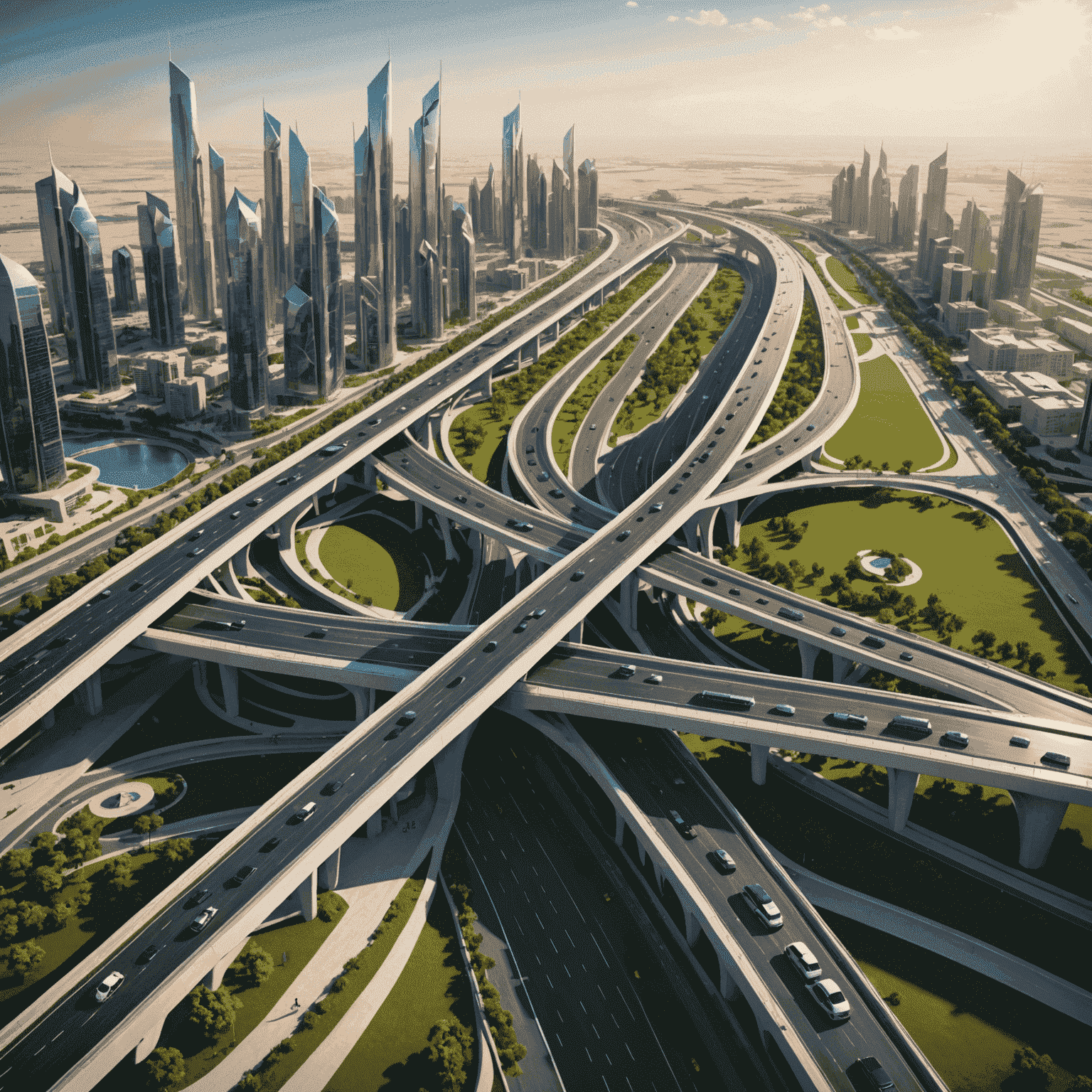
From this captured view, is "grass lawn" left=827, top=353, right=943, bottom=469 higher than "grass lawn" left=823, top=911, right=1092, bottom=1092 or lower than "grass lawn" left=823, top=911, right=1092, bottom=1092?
higher

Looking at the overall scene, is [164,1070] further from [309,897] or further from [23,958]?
[309,897]

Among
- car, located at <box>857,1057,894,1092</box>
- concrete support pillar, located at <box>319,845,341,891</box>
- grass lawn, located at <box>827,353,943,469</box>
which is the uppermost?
grass lawn, located at <box>827,353,943,469</box>

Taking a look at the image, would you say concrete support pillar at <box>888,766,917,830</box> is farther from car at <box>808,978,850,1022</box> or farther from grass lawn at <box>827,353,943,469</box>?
grass lawn at <box>827,353,943,469</box>

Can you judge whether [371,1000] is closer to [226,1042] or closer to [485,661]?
[226,1042]

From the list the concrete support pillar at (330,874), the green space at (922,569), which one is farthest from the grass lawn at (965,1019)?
the green space at (922,569)

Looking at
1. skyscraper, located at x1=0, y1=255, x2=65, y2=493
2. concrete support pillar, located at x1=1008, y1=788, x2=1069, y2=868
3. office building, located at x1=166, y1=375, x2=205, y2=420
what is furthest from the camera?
office building, located at x1=166, y1=375, x2=205, y2=420

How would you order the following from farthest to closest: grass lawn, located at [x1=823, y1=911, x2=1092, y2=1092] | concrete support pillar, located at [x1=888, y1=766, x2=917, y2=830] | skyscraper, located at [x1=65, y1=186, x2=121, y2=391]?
skyscraper, located at [x1=65, y1=186, x2=121, y2=391] < concrete support pillar, located at [x1=888, y1=766, x2=917, y2=830] < grass lawn, located at [x1=823, y1=911, x2=1092, y2=1092]

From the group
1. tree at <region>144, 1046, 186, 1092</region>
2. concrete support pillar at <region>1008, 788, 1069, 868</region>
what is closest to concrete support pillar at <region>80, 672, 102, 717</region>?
tree at <region>144, 1046, 186, 1092</region>
